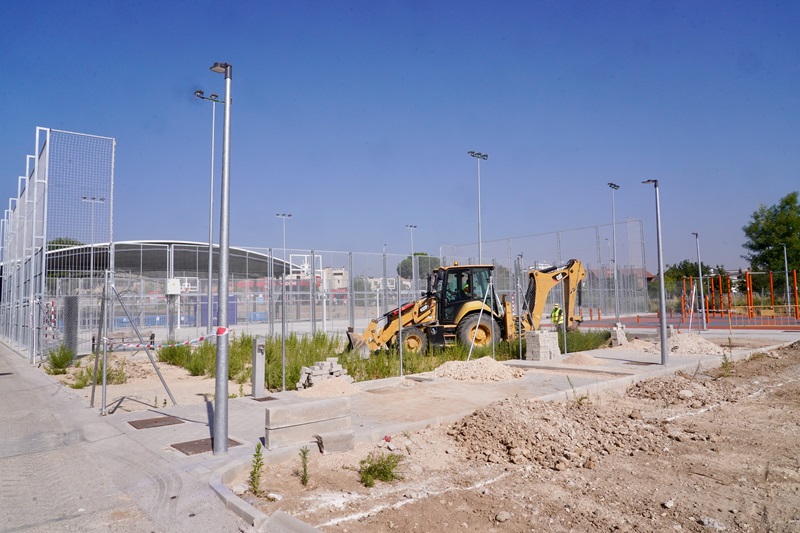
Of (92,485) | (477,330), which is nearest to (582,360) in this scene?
(477,330)

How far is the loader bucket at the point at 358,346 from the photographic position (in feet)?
51.1

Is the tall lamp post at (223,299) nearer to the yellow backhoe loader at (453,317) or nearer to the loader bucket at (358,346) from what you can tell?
the loader bucket at (358,346)

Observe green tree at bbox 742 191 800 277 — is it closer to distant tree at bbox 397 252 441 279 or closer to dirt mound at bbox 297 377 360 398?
distant tree at bbox 397 252 441 279

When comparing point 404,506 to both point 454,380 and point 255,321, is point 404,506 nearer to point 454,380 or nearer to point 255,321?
point 454,380

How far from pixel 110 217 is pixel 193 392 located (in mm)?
10929

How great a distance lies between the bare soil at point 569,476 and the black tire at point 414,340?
25.4 feet

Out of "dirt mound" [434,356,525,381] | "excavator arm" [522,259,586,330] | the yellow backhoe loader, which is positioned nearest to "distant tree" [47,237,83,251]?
the yellow backhoe loader

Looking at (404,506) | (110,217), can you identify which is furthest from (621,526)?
(110,217)

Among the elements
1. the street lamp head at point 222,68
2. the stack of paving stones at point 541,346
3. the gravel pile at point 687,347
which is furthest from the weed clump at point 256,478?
the gravel pile at point 687,347

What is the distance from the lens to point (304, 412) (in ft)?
25.2

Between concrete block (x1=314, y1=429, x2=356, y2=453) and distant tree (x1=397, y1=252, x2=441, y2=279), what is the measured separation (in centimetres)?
2057

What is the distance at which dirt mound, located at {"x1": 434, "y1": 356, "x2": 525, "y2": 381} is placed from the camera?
13.8 m

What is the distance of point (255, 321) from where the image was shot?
1256 inches

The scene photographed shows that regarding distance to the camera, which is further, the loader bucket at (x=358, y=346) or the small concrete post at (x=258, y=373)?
the loader bucket at (x=358, y=346)
